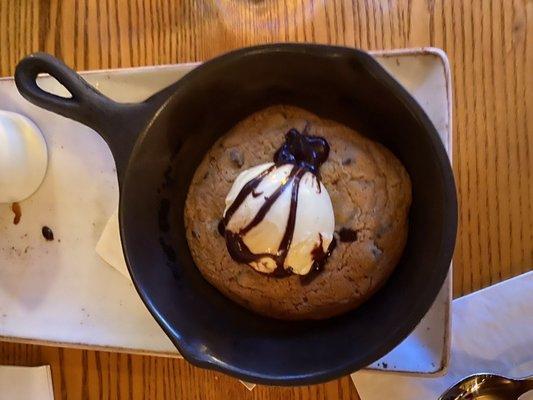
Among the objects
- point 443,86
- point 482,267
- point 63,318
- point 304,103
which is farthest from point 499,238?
point 63,318

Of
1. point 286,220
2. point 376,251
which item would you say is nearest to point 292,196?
point 286,220

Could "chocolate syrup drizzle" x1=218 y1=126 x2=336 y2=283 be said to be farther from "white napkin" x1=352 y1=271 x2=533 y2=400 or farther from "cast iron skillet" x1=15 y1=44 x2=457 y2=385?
"white napkin" x1=352 y1=271 x2=533 y2=400

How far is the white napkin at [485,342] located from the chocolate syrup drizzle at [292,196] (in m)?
0.24

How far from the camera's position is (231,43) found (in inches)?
38.5

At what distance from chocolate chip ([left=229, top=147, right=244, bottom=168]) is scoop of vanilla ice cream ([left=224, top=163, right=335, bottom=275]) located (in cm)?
6

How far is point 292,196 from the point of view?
0.76 m

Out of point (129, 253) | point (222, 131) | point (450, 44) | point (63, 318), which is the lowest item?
point (63, 318)

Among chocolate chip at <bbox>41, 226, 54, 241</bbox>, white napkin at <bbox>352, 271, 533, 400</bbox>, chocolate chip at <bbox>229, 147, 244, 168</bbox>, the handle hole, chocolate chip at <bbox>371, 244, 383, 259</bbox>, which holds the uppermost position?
the handle hole

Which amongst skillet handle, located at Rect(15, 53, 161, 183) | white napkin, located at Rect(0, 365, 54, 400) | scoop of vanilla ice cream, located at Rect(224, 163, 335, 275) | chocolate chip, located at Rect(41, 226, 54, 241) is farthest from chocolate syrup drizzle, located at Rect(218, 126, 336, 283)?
white napkin, located at Rect(0, 365, 54, 400)

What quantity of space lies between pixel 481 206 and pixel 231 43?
44 centimetres

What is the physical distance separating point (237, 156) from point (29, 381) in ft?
1.74

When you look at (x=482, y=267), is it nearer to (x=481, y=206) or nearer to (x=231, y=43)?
(x=481, y=206)

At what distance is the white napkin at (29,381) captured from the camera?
1.04 metres

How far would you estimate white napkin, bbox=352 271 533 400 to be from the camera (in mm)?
900
